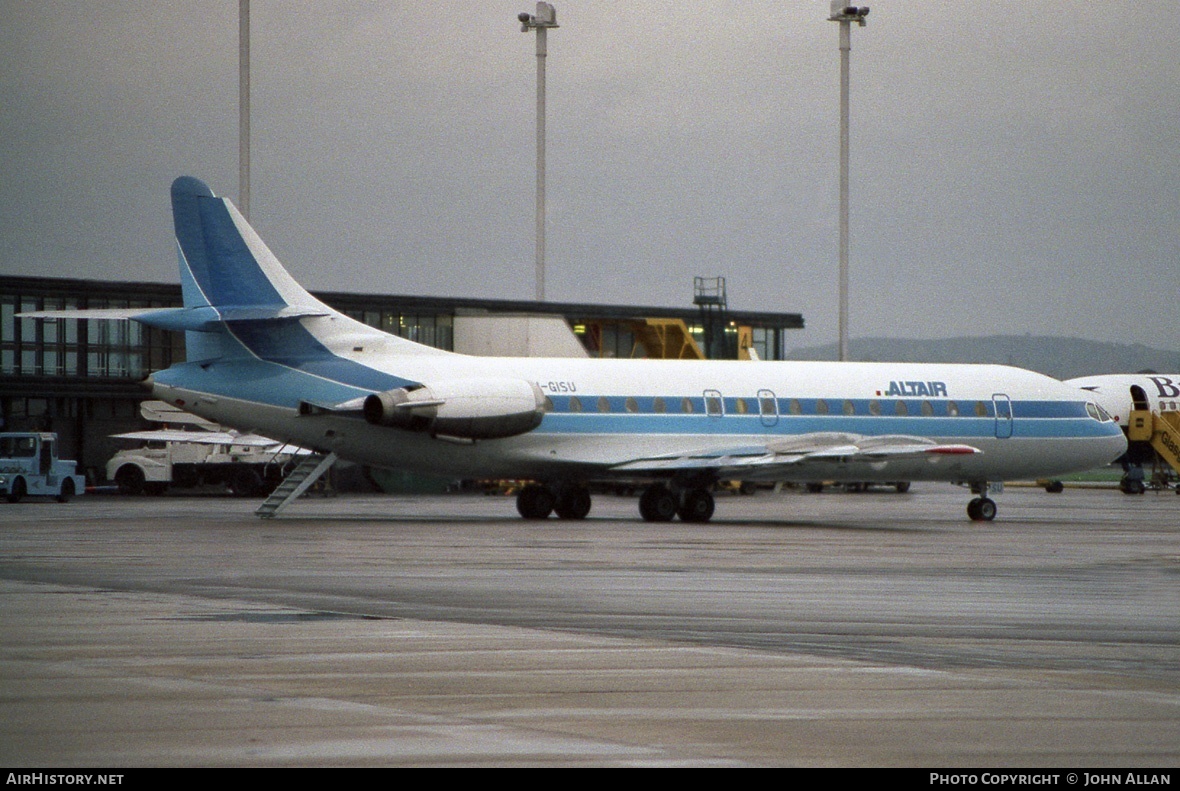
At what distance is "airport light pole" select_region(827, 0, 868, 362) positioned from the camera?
57.4 m

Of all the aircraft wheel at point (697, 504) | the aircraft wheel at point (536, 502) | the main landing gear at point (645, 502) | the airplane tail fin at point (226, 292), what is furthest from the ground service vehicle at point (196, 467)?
the aircraft wheel at point (697, 504)

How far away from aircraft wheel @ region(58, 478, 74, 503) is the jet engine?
63.7 ft

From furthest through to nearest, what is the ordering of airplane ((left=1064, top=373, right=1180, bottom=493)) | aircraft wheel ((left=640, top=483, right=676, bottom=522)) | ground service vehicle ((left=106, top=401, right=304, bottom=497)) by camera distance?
airplane ((left=1064, top=373, right=1180, bottom=493)) < ground service vehicle ((left=106, top=401, right=304, bottom=497)) < aircraft wheel ((left=640, top=483, right=676, bottom=522))

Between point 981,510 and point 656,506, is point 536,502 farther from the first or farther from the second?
point 981,510

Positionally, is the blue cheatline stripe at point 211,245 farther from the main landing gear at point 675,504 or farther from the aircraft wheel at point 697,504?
the aircraft wheel at point 697,504

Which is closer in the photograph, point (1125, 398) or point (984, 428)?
point (984, 428)

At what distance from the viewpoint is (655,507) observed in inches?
1350

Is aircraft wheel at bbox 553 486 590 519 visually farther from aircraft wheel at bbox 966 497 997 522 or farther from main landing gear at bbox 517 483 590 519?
aircraft wheel at bbox 966 497 997 522

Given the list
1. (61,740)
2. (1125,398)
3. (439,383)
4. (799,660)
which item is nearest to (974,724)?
(799,660)

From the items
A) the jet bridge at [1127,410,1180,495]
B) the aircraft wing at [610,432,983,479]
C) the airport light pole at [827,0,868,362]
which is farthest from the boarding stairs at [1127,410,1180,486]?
the aircraft wing at [610,432,983,479]

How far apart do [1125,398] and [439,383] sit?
3824 centimetres

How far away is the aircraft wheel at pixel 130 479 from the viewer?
53.3 meters

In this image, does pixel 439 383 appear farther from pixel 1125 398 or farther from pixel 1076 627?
pixel 1125 398

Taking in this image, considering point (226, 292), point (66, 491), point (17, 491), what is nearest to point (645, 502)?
point (226, 292)
